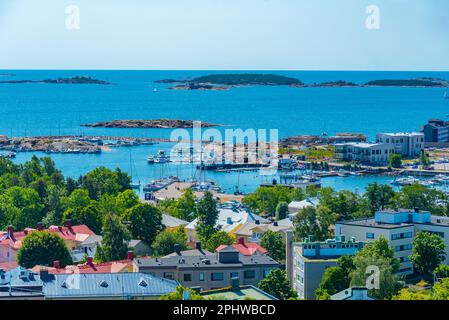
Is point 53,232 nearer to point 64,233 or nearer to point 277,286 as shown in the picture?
point 64,233

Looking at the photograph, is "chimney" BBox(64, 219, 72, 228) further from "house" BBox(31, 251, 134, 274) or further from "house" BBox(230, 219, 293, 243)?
"house" BBox(31, 251, 134, 274)

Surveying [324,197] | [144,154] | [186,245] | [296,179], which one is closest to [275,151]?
[144,154]

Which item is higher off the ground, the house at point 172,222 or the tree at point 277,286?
the tree at point 277,286

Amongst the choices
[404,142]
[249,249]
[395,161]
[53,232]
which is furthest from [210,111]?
[249,249]

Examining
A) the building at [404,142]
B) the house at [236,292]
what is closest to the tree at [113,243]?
the house at [236,292]

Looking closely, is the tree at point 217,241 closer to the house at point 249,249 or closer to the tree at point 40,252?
the house at point 249,249
